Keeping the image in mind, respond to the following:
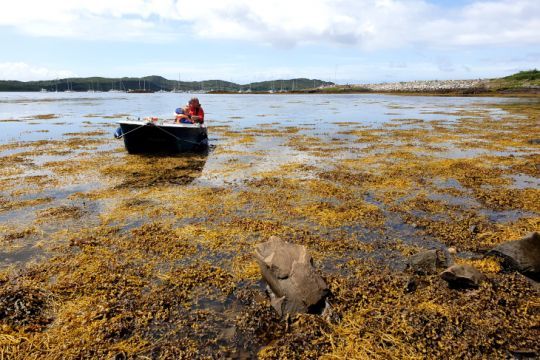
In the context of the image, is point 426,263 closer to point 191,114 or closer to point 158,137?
point 158,137

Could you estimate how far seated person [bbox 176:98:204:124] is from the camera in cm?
2157

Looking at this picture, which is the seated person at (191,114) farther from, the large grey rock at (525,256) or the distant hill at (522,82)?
the distant hill at (522,82)

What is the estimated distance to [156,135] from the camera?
65.2ft

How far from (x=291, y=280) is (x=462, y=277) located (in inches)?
133

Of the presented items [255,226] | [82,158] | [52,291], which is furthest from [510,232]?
[82,158]

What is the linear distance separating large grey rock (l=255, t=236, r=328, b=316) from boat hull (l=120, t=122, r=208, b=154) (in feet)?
48.4

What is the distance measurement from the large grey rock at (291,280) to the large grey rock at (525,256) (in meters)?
4.25

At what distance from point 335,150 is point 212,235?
1464 centimetres

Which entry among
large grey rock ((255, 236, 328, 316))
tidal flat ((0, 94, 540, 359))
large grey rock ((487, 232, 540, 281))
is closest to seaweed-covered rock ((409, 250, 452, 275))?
tidal flat ((0, 94, 540, 359))

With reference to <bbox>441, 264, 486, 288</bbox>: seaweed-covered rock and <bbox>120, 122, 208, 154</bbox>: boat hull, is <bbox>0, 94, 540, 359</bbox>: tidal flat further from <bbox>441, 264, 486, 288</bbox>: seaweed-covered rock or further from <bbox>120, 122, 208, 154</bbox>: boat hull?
<bbox>120, 122, 208, 154</bbox>: boat hull

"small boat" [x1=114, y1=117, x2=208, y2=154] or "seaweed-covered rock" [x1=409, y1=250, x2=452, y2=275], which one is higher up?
"small boat" [x1=114, y1=117, x2=208, y2=154]

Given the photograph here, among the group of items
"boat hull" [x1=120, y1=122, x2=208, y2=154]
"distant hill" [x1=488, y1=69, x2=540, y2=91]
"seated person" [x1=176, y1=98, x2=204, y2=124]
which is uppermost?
"distant hill" [x1=488, y1=69, x2=540, y2=91]

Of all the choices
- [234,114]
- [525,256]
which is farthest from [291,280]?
[234,114]

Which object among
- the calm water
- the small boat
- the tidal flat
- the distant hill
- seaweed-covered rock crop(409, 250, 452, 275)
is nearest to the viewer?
the tidal flat
